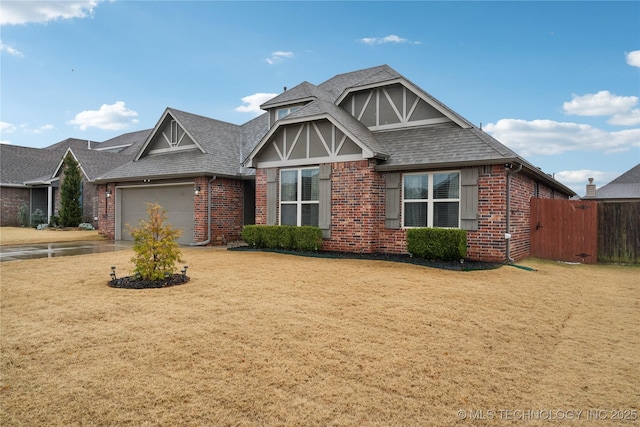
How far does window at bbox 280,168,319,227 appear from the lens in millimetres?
12641

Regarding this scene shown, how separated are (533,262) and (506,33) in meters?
8.23

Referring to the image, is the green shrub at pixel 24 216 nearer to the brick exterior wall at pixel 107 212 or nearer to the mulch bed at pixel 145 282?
the brick exterior wall at pixel 107 212

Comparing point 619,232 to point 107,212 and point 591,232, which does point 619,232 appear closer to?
point 591,232

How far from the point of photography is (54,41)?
14438 millimetres

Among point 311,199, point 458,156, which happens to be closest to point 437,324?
point 458,156

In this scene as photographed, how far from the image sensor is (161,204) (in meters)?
16.5

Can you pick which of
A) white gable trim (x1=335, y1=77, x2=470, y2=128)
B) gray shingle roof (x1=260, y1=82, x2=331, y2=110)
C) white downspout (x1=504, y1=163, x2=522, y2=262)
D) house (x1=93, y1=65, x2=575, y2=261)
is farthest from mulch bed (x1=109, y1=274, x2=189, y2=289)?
gray shingle roof (x1=260, y1=82, x2=331, y2=110)

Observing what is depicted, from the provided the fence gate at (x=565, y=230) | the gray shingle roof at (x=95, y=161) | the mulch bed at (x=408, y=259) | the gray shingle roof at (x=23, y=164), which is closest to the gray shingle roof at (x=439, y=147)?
the fence gate at (x=565, y=230)

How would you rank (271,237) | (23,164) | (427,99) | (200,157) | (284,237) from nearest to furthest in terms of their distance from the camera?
(427,99) < (284,237) < (271,237) < (200,157) < (23,164)

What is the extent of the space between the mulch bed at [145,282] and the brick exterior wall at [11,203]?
27092mm

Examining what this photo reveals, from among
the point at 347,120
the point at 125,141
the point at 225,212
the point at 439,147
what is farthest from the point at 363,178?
the point at 125,141

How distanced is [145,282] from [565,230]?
11.7 metres

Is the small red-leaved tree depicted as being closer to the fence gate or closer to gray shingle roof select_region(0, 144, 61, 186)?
the fence gate

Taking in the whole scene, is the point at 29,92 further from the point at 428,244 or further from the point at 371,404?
the point at 371,404
